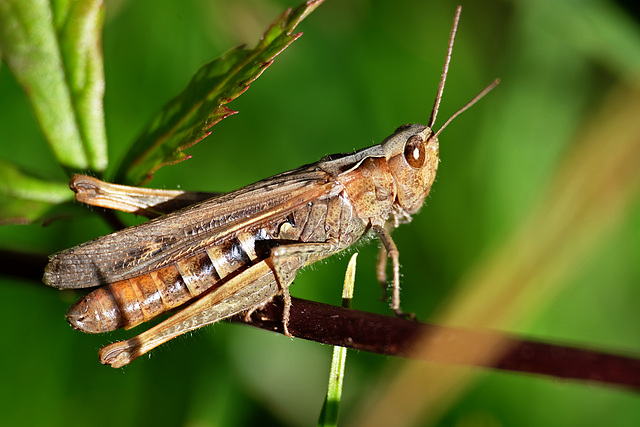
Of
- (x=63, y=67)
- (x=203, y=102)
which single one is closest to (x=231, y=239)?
(x=203, y=102)

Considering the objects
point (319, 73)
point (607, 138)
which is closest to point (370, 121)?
point (319, 73)

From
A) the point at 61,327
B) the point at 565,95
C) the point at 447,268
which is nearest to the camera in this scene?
the point at 61,327

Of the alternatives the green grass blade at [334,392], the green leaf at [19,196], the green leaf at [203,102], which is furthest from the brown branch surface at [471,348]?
the green leaf at [19,196]

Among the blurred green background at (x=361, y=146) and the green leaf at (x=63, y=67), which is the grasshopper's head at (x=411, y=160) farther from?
the green leaf at (x=63, y=67)

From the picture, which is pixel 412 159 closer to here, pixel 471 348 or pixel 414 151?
pixel 414 151

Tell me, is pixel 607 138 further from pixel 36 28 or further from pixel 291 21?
pixel 36 28

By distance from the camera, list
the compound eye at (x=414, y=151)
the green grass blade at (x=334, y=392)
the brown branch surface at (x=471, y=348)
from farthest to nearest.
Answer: the compound eye at (x=414, y=151), the green grass blade at (x=334, y=392), the brown branch surface at (x=471, y=348)

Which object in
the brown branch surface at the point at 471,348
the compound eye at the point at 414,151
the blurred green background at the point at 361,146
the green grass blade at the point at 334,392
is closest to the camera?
the brown branch surface at the point at 471,348
